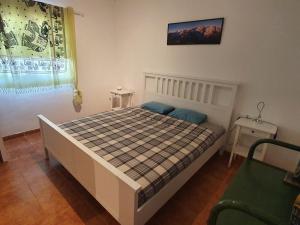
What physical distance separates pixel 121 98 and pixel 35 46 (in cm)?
166

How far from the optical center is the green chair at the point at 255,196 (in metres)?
0.98

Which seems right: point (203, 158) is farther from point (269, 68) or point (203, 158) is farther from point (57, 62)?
point (57, 62)

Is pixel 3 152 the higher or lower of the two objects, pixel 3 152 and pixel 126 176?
the lower

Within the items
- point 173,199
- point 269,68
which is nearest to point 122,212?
point 173,199

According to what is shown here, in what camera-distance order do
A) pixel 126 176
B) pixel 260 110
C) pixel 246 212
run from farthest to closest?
pixel 260 110, pixel 126 176, pixel 246 212

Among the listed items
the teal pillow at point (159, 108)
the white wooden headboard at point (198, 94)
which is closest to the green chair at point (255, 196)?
the white wooden headboard at point (198, 94)

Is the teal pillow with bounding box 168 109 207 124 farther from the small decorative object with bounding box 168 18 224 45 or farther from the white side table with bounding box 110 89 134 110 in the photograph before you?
the white side table with bounding box 110 89 134 110

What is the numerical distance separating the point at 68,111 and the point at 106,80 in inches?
41.6

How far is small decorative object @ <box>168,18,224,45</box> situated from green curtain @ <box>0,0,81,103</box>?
5.71 ft

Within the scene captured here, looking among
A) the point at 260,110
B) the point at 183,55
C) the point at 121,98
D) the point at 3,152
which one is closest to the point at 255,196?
the point at 260,110

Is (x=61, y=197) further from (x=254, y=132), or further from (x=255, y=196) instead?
(x=254, y=132)

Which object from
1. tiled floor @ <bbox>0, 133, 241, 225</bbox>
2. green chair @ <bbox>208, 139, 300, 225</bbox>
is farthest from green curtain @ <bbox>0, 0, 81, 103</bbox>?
green chair @ <bbox>208, 139, 300, 225</bbox>

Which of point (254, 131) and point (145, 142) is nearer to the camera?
point (145, 142)

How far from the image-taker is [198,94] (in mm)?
2711
